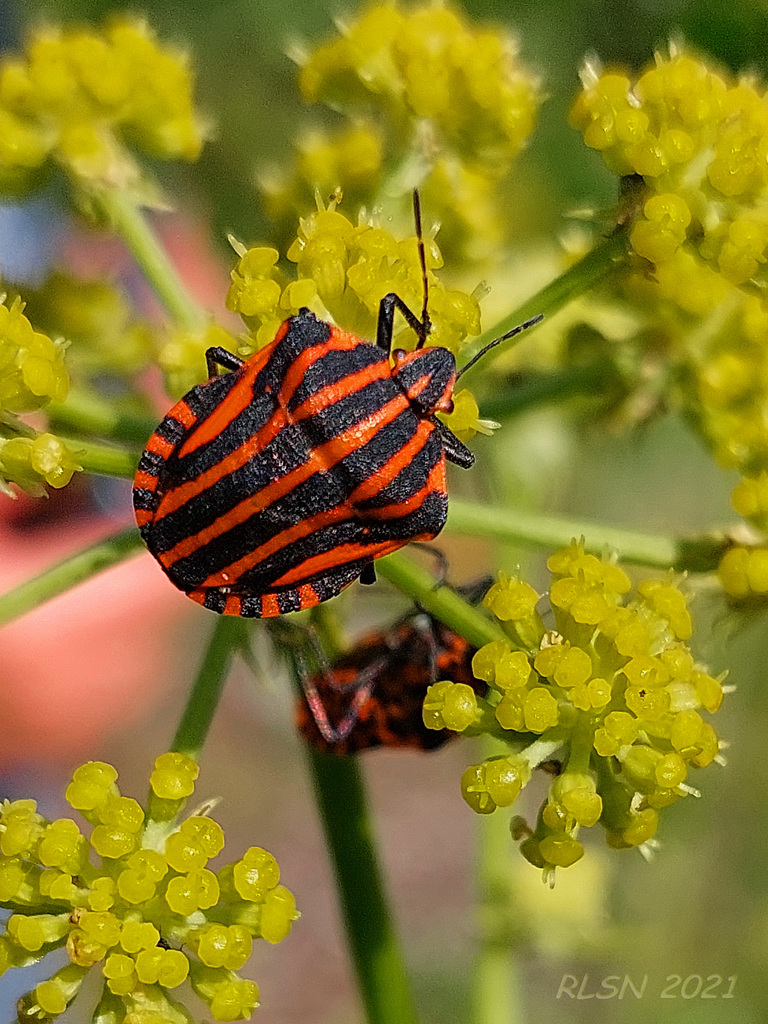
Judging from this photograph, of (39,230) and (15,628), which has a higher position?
(39,230)

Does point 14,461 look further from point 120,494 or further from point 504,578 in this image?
point 120,494

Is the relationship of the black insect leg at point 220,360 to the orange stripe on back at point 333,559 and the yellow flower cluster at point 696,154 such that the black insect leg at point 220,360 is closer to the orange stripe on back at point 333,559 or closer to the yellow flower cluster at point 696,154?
the orange stripe on back at point 333,559

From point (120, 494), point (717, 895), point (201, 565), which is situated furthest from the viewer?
point (120, 494)

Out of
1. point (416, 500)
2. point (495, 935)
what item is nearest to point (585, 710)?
point (416, 500)

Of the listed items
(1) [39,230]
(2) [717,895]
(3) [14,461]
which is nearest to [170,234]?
(1) [39,230]

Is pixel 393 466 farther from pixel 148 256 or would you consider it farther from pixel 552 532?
pixel 148 256

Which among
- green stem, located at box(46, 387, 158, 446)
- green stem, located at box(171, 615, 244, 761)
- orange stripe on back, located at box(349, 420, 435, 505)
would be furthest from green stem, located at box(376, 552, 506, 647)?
green stem, located at box(46, 387, 158, 446)

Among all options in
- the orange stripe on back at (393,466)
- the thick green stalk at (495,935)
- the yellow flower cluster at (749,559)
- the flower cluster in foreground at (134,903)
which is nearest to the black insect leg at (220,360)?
the orange stripe on back at (393,466)
